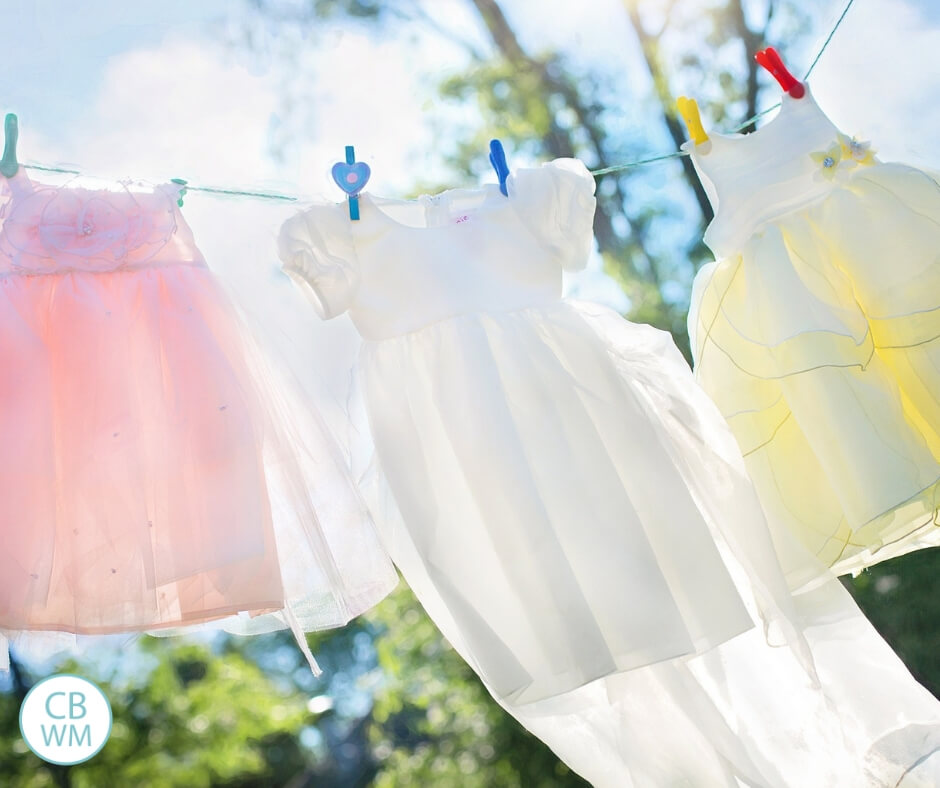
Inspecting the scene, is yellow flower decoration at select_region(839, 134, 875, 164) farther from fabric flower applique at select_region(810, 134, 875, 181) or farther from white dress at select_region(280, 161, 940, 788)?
white dress at select_region(280, 161, 940, 788)

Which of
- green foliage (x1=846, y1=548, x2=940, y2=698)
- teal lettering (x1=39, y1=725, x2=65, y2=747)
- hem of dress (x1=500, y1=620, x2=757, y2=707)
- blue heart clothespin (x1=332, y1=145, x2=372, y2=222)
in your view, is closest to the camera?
hem of dress (x1=500, y1=620, x2=757, y2=707)

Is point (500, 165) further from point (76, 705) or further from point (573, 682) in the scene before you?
point (76, 705)

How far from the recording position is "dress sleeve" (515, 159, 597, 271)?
1347 millimetres

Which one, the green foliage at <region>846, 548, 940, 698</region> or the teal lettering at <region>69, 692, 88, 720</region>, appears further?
the teal lettering at <region>69, 692, 88, 720</region>

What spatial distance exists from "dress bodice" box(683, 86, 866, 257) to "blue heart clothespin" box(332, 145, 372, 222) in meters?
0.50

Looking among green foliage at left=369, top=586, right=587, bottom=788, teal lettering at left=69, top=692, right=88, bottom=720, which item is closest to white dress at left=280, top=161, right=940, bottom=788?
green foliage at left=369, top=586, right=587, bottom=788

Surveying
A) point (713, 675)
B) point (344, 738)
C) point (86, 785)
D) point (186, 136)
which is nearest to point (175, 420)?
point (713, 675)

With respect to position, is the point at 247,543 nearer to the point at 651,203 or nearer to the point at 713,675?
the point at 713,675

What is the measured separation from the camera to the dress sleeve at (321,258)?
4.15 ft

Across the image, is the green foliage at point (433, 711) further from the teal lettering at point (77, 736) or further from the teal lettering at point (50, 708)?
the teal lettering at point (50, 708)

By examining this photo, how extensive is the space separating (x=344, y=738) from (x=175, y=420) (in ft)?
12.0

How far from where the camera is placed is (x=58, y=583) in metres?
1.13
